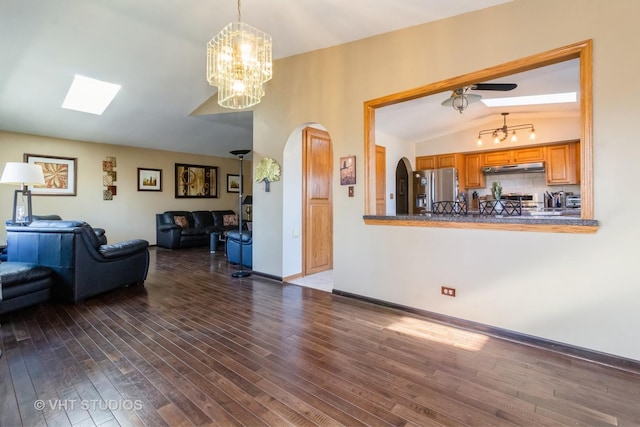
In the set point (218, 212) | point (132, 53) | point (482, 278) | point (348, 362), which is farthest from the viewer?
point (218, 212)

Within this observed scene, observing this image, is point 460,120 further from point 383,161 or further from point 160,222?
point 160,222

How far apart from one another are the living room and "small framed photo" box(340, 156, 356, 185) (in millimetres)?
63

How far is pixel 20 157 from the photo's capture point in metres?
6.03

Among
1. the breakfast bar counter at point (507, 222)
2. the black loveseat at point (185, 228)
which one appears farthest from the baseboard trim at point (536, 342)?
the black loveseat at point (185, 228)

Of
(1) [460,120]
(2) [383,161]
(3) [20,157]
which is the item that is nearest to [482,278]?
(2) [383,161]

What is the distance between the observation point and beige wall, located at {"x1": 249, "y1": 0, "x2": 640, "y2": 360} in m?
2.12

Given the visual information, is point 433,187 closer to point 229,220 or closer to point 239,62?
point 239,62

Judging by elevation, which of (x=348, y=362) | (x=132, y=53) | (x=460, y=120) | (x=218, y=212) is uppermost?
(x=132, y=53)

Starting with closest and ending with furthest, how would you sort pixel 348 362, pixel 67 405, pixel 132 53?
1. pixel 67 405
2. pixel 348 362
3. pixel 132 53

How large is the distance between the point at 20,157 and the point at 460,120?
890cm

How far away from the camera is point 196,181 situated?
28.9 ft

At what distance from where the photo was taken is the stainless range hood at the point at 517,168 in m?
5.93

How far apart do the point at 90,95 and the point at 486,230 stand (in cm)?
663

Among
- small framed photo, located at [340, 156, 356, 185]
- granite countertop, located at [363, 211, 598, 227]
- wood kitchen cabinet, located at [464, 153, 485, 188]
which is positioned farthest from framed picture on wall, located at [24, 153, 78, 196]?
wood kitchen cabinet, located at [464, 153, 485, 188]
